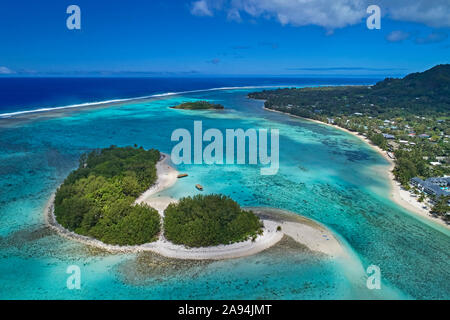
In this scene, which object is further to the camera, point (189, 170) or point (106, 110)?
point (106, 110)

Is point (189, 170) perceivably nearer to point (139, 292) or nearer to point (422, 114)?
point (139, 292)

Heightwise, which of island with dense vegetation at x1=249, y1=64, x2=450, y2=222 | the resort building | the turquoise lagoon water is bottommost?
the turquoise lagoon water

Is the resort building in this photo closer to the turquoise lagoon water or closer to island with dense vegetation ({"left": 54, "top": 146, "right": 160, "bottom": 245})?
the turquoise lagoon water

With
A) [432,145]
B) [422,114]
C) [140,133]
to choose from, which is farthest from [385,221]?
[422,114]

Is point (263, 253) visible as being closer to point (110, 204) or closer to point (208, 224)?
point (208, 224)

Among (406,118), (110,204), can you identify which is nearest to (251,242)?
(110,204)

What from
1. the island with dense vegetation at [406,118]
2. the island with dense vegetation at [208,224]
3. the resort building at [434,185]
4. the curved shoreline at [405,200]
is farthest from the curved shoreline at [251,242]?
the resort building at [434,185]

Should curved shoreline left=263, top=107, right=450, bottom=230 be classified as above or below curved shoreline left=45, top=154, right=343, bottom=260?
above

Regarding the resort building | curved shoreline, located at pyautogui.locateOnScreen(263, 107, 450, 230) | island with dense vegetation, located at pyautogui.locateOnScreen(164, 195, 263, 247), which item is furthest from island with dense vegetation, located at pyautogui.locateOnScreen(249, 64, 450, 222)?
island with dense vegetation, located at pyautogui.locateOnScreen(164, 195, 263, 247)
